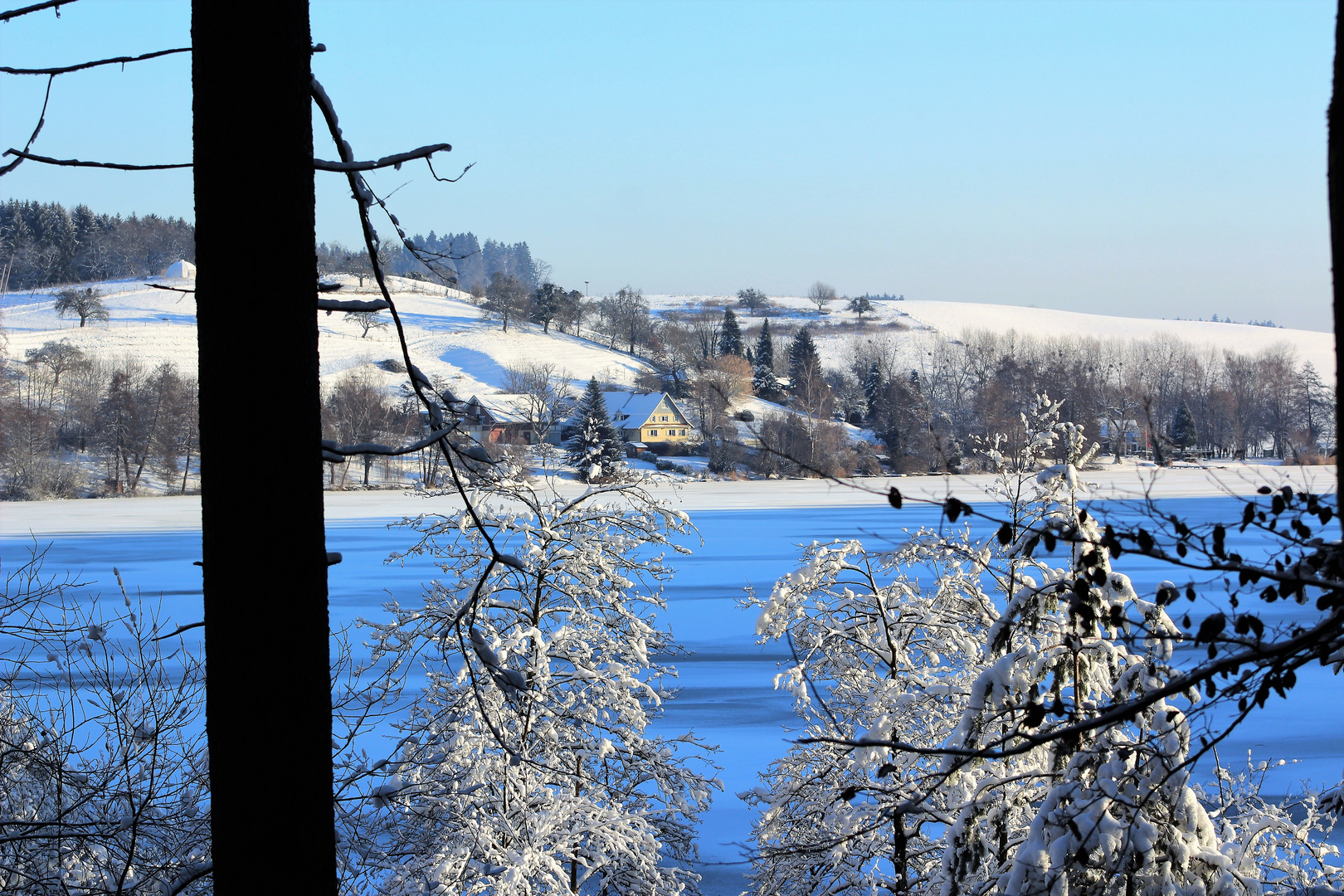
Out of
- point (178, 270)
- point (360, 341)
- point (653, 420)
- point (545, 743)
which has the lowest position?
point (545, 743)

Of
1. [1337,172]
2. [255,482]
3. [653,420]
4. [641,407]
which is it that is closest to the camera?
[1337,172]

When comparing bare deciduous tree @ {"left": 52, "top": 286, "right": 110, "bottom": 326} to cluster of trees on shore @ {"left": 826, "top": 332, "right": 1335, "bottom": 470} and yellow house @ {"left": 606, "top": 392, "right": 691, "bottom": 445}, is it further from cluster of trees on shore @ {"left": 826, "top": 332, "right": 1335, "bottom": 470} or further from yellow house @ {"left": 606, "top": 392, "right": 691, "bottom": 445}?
cluster of trees on shore @ {"left": 826, "top": 332, "right": 1335, "bottom": 470}

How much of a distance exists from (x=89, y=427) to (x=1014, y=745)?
63259 mm

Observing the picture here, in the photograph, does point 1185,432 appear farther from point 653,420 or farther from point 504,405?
point 653,420

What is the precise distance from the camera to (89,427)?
5828cm

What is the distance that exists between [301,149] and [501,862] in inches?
283

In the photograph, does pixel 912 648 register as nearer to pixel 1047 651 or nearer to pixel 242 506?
pixel 1047 651

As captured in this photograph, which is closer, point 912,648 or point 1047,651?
point 1047,651

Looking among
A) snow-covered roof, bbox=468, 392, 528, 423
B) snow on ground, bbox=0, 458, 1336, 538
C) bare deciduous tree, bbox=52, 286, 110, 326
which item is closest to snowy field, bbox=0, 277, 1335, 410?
bare deciduous tree, bbox=52, 286, 110, 326

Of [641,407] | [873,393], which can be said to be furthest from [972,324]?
[641,407]

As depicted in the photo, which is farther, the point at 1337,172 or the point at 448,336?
the point at 448,336

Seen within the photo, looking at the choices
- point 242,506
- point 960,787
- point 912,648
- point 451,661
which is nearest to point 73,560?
point 451,661

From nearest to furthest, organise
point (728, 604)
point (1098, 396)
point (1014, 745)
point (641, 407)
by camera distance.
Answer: point (1014, 745) → point (1098, 396) → point (728, 604) → point (641, 407)

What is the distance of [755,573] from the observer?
26.4m
